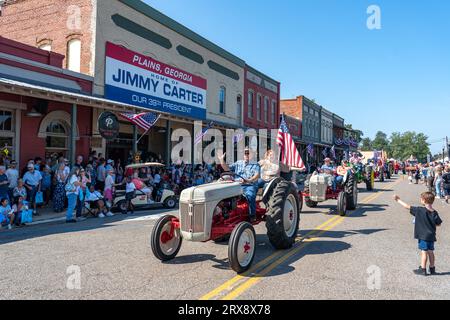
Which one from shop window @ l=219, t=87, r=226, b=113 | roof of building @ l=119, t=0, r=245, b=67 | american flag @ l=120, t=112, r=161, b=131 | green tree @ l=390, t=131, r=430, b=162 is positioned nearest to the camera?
american flag @ l=120, t=112, r=161, b=131

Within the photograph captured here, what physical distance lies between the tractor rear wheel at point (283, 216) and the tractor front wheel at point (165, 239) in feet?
5.18

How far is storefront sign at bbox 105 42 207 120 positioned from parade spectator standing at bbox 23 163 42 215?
6.38 meters

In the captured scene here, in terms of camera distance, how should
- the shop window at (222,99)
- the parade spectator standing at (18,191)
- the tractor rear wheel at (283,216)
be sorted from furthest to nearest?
the shop window at (222,99) → the parade spectator standing at (18,191) → the tractor rear wheel at (283,216)

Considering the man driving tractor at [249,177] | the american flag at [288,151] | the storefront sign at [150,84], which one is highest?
the storefront sign at [150,84]

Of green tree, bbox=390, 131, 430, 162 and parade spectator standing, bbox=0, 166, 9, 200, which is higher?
green tree, bbox=390, 131, 430, 162

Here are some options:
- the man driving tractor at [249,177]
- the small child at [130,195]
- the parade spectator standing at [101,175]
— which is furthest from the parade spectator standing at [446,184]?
the parade spectator standing at [101,175]

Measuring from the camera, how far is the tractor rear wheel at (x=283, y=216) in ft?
21.0

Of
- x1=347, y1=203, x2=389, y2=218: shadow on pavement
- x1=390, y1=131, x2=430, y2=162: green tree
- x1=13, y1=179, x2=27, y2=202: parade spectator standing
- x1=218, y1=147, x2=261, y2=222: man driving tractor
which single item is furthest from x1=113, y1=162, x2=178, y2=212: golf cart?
x1=390, y1=131, x2=430, y2=162: green tree

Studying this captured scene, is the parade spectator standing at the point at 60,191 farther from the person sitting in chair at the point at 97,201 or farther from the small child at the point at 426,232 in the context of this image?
the small child at the point at 426,232

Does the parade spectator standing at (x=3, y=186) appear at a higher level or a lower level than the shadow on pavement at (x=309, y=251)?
higher

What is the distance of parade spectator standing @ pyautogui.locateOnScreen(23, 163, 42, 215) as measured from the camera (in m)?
11.3

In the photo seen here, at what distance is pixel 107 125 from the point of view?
14578 mm

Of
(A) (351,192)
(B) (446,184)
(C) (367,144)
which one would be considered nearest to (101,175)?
(A) (351,192)

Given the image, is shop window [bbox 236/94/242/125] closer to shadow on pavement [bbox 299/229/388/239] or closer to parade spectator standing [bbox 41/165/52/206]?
parade spectator standing [bbox 41/165/52/206]
